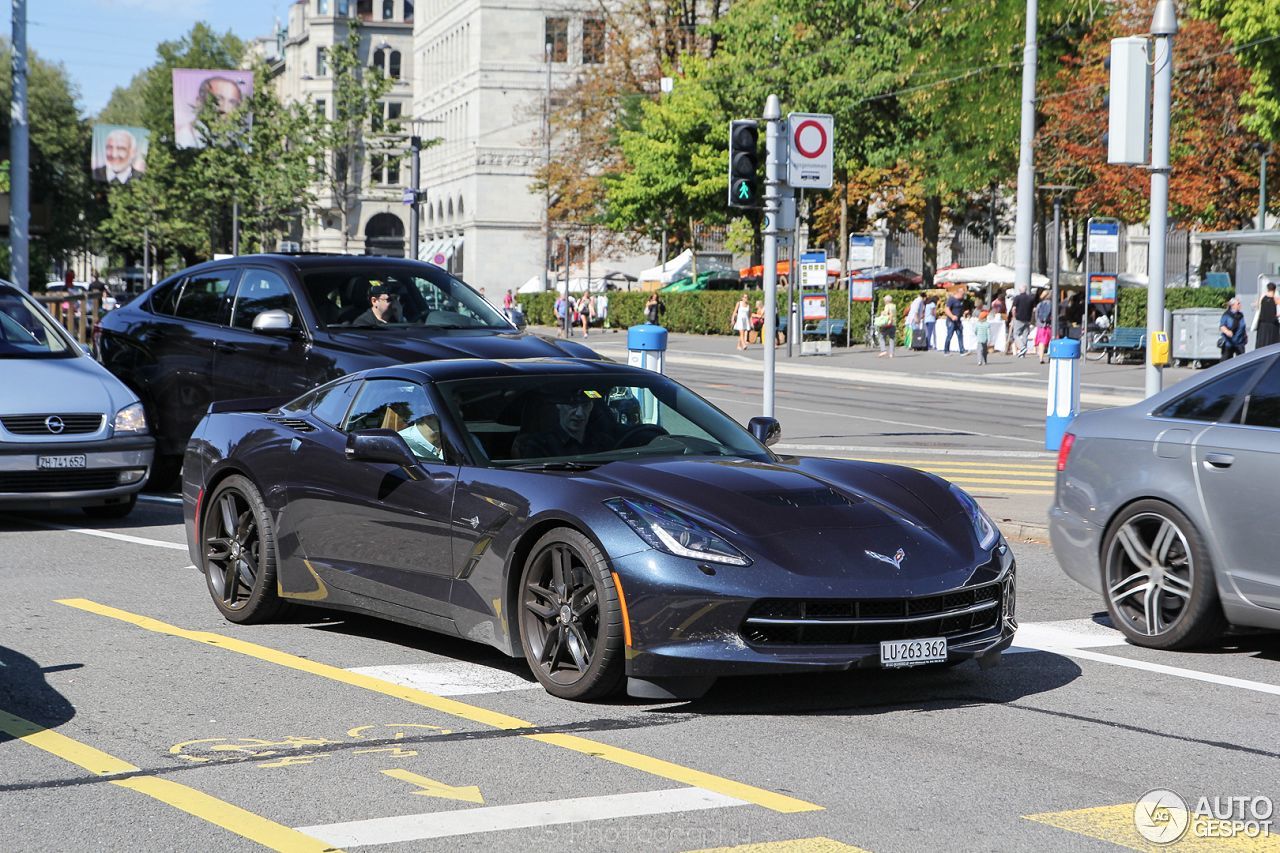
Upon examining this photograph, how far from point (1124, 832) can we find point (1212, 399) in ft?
11.6

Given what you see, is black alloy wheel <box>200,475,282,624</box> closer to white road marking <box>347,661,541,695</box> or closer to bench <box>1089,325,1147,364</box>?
white road marking <box>347,661,541,695</box>

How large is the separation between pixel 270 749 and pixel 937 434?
17.3m

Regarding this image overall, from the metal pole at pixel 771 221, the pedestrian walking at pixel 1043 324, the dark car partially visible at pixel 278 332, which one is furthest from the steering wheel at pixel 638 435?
the pedestrian walking at pixel 1043 324

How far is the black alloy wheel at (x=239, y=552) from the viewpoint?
8562 mm

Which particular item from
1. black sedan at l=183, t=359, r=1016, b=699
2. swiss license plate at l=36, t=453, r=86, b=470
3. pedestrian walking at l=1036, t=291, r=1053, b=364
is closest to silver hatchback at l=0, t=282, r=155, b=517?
swiss license plate at l=36, t=453, r=86, b=470

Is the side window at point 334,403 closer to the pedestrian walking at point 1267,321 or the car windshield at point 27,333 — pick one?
the car windshield at point 27,333

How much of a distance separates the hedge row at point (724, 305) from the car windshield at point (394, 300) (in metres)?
32.0

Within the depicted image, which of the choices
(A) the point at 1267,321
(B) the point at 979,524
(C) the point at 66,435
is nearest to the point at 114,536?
(C) the point at 66,435

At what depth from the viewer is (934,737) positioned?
6230mm

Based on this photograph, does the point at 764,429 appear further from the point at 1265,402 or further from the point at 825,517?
the point at 1265,402

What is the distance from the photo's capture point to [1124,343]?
40969 millimetres

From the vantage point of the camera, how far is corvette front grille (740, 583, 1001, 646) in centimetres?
641

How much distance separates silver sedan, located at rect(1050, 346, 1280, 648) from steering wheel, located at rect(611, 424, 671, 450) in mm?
2126

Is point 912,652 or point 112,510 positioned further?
point 112,510
